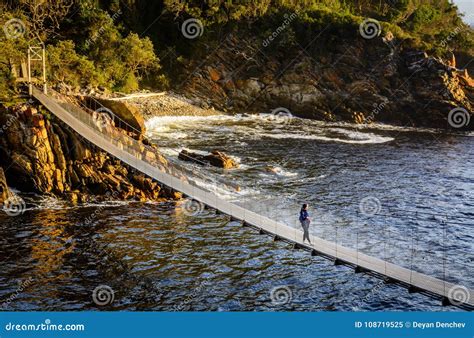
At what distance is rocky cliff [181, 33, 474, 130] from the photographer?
4559cm

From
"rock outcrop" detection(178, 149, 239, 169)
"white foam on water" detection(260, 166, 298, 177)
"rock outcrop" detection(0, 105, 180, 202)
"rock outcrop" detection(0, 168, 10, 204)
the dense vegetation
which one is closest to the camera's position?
"rock outcrop" detection(0, 168, 10, 204)

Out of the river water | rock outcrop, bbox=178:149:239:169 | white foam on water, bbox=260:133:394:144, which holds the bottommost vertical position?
the river water

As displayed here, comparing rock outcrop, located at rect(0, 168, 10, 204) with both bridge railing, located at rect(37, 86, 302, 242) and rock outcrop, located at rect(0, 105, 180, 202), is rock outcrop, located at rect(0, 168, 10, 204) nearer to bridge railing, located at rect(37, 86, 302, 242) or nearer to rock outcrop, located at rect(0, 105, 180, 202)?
rock outcrop, located at rect(0, 105, 180, 202)

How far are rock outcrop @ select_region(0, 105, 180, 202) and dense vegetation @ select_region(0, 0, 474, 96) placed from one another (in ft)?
7.65

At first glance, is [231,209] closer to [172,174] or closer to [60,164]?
[172,174]

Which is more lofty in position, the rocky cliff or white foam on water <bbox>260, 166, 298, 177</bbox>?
the rocky cliff

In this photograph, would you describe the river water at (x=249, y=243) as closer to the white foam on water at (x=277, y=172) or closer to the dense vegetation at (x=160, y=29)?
the white foam on water at (x=277, y=172)

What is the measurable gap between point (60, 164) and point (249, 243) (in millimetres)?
8603

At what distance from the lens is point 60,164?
22.3 m

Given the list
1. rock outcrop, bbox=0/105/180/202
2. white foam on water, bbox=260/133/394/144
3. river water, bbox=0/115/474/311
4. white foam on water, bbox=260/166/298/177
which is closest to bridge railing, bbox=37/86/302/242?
rock outcrop, bbox=0/105/180/202

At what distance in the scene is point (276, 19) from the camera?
2034 inches

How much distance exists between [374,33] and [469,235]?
3278cm

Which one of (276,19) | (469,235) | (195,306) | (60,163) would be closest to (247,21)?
(276,19)

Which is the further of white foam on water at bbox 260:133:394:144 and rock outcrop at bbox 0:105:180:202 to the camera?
white foam on water at bbox 260:133:394:144
